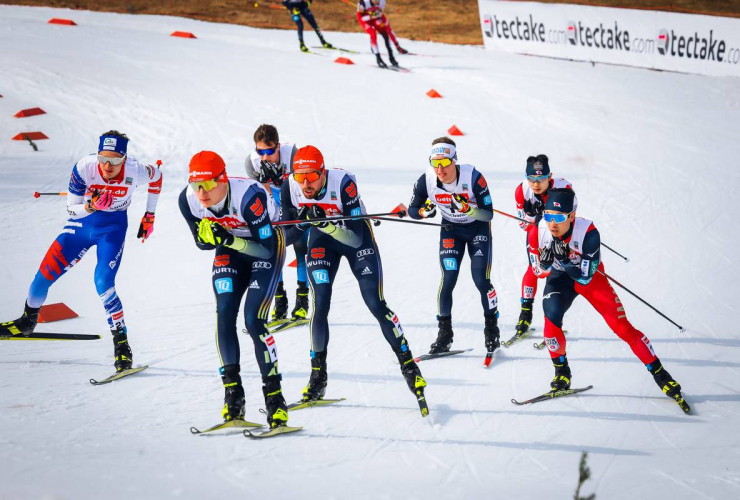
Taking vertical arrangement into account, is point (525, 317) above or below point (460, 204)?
below

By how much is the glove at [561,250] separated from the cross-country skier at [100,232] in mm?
3716

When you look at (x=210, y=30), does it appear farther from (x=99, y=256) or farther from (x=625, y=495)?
(x=625, y=495)

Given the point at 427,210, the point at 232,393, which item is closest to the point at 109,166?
the point at 232,393

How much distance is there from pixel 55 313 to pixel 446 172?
4.39m

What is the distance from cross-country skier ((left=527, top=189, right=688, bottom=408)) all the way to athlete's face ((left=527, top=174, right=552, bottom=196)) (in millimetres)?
976

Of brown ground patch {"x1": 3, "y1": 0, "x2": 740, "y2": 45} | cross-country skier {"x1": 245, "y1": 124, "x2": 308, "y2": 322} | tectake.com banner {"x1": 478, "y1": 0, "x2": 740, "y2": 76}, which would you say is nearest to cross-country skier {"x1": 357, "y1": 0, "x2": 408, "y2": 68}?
tectake.com banner {"x1": 478, "y1": 0, "x2": 740, "y2": 76}

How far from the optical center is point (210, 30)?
69.0 ft

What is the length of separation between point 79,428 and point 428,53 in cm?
1598

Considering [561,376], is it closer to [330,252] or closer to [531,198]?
[531,198]

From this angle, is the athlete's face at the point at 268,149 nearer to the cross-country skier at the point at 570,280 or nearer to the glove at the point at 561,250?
the cross-country skier at the point at 570,280

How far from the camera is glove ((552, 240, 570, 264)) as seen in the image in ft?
19.7

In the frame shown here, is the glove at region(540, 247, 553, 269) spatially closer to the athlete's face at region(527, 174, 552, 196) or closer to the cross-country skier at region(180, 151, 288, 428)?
the athlete's face at region(527, 174, 552, 196)

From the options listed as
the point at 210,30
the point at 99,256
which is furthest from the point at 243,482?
the point at 210,30

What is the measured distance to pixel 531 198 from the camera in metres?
7.46
